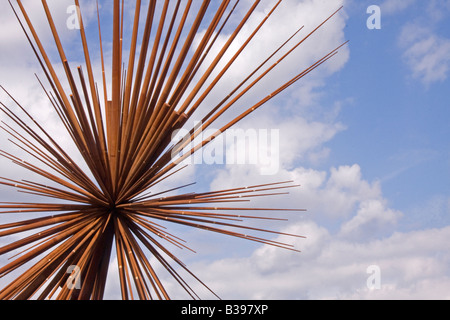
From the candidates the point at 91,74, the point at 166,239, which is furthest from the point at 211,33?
the point at 166,239

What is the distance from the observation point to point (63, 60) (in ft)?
12.3

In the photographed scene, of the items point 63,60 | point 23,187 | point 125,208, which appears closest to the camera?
point 63,60

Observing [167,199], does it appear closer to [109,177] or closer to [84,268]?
[109,177]

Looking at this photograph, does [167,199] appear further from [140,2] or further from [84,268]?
[140,2]

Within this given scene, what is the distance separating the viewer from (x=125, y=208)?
4012 millimetres

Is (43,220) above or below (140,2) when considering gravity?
below
